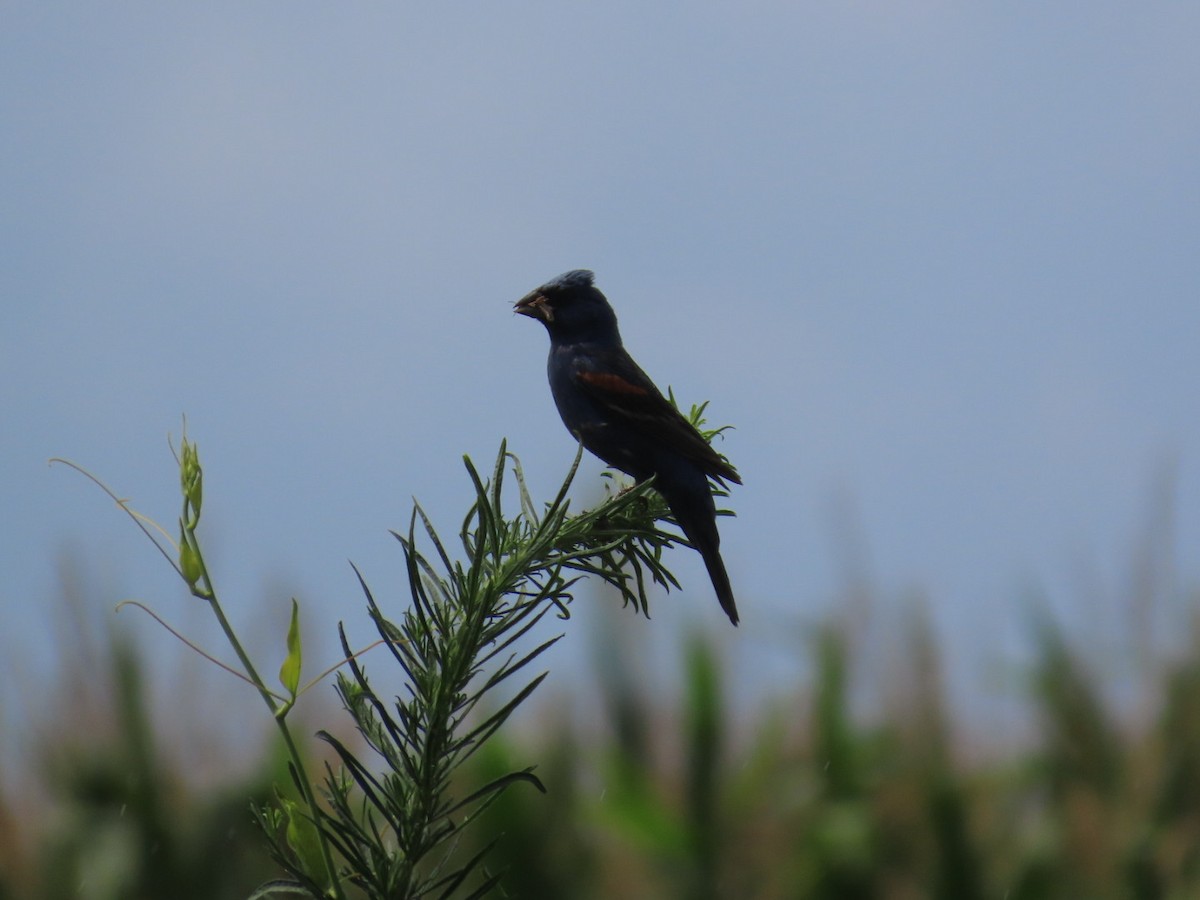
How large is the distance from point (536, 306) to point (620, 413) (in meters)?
0.35

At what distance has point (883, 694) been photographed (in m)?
3.32

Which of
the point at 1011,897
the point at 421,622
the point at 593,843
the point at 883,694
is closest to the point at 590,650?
the point at 593,843

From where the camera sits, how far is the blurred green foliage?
3.24 metres

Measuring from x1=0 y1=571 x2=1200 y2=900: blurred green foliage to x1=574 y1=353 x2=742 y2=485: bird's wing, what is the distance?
58.5 inches

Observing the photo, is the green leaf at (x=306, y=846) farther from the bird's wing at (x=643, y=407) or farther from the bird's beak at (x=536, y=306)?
the bird's beak at (x=536, y=306)

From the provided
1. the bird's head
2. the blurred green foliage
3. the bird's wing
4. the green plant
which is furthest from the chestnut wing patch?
the blurred green foliage

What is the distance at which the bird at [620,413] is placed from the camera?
5.01 ft

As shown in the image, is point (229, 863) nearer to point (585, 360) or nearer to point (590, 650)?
point (590, 650)

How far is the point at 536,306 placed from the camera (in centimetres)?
213

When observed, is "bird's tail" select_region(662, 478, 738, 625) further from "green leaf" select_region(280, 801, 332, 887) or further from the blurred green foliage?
the blurred green foliage

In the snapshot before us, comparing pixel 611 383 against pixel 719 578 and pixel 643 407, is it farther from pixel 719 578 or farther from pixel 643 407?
pixel 719 578

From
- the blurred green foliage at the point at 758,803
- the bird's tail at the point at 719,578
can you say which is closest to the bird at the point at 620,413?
the bird's tail at the point at 719,578

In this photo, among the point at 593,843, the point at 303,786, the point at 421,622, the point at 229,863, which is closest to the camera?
the point at 303,786

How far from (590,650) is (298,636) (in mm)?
2908
